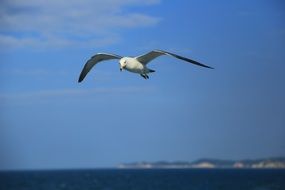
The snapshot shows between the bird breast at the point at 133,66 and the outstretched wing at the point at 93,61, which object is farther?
the outstretched wing at the point at 93,61

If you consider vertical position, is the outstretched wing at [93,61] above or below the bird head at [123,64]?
above

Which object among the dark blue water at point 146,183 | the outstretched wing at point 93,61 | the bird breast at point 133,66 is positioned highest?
the dark blue water at point 146,183

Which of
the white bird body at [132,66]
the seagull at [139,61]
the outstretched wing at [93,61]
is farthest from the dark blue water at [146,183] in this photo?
the white bird body at [132,66]

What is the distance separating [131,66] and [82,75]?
2.53 metres

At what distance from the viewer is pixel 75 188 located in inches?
2112

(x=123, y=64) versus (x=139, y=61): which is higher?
(x=139, y=61)

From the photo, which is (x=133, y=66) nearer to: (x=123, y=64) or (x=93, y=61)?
(x=123, y=64)

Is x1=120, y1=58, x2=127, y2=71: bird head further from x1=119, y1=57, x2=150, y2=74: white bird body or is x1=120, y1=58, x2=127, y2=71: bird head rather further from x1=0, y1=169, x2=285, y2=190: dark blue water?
x1=0, y1=169, x2=285, y2=190: dark blue water

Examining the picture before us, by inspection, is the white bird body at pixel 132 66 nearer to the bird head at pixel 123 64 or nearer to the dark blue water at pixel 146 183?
the bird head at pixel 123 64

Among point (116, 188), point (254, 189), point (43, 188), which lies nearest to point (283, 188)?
point (254, 189)

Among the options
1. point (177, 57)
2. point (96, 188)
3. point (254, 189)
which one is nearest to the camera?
point (177, 57)

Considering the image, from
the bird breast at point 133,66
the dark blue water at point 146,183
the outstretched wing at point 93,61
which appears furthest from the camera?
the dark blue water at point 146,183

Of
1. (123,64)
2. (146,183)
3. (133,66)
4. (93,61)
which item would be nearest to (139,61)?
(133,66)

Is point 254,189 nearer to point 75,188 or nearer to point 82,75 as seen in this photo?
point 75,188
